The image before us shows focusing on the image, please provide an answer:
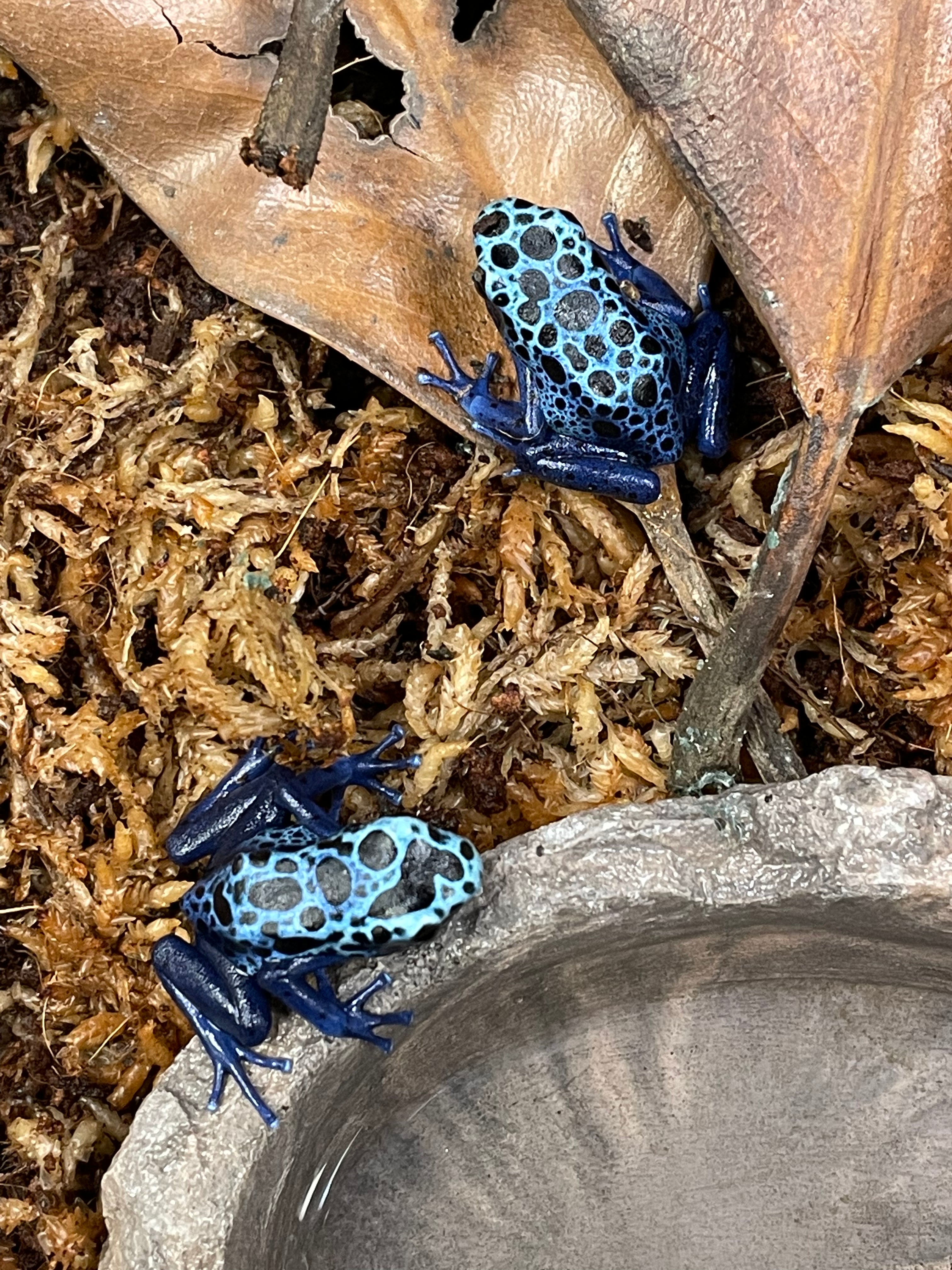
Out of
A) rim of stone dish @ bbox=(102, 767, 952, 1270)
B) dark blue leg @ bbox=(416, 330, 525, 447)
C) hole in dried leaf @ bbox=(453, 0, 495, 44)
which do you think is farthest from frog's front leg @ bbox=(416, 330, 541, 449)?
rim of stone dish @ bbox=(102, 767, 952, 1270)

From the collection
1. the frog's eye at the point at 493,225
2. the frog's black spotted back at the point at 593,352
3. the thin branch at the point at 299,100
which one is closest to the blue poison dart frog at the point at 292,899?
the frog's black spotted back at the point at 593,352

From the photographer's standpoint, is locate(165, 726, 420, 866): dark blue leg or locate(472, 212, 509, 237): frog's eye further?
locate(165, 726, 420, 866): dark blue leg

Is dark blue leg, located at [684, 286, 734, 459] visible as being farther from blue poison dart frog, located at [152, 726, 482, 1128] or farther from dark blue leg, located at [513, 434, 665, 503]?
blue poison dart frog, located at [152, 726, 482, 1128]

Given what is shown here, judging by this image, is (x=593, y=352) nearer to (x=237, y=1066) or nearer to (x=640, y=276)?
(x=640, y=276)

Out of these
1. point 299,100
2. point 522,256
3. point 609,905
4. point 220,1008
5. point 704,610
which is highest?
point 299,100

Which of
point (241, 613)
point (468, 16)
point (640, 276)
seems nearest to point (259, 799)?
point (241, 613)

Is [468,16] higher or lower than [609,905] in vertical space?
higher
